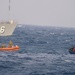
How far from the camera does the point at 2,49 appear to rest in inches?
2852

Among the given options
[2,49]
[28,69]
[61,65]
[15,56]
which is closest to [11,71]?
[28,69]

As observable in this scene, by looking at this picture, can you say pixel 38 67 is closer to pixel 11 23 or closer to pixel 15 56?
pixel 15 56

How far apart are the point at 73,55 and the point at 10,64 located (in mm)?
20981

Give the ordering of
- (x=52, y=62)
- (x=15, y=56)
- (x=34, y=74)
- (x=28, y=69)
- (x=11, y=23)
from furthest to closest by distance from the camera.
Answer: (x=11, y=23) < (x=15, y=56) < (x=52, y=62) < (x=28, y=69) < (x=34, y=74)

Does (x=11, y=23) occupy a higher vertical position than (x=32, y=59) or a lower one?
lower

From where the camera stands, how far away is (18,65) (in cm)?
5350

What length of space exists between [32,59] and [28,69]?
10697mm

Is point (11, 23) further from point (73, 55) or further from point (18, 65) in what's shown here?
point (18, 65)

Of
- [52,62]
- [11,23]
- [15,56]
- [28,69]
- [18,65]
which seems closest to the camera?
[28,69]

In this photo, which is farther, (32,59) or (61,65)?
(32,59)

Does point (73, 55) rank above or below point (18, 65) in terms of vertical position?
below

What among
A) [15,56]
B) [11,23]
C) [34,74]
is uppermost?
[34,74]

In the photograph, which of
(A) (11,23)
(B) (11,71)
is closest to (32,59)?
(B) (11,71)

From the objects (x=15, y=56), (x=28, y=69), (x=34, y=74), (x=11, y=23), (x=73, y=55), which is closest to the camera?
(x=34, y=74)
